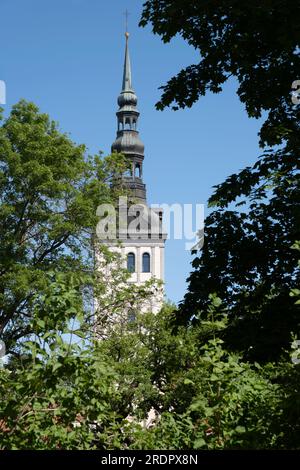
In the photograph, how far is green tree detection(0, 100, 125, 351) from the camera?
1100 inches

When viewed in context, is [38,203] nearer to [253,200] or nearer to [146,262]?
[253,200]

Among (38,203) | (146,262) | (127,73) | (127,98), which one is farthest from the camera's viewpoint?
(127,73)

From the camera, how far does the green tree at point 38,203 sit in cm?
2794

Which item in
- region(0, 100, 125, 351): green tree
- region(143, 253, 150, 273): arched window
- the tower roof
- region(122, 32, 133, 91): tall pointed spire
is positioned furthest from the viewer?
region(122, 32, 133, 91): tall pointed spire

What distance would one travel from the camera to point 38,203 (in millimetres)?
28828

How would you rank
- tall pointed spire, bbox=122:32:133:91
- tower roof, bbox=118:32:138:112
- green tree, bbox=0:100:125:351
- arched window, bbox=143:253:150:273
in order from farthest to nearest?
tall pointed spire, bbox=122:32:133:91, tower roof, bbox=118:32:138:112, arched window, bbox=143:253:150:273, green tree, bbox=0:100:125:351

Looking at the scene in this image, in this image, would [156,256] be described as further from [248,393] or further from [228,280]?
[248,393]

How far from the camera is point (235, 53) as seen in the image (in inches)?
573

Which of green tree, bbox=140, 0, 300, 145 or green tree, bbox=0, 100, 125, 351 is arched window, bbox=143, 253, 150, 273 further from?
green tree, bbox=140, 0, 300, 145

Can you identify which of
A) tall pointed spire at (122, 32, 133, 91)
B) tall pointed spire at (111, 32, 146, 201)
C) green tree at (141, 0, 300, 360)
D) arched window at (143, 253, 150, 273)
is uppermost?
tall pointed spire at (122, 32, 133, 91)

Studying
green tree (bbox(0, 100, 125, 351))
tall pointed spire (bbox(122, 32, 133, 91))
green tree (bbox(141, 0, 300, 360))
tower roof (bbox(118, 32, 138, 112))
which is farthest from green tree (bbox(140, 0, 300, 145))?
tall pointed spire (bbox(122, 32, 133, 91))

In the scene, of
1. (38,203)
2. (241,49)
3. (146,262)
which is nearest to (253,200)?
(241,49)

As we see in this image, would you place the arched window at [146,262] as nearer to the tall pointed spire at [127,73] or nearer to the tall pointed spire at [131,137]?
the tall pointed spire at [131,137]

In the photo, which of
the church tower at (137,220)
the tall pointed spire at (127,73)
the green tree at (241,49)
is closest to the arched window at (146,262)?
the church tower at (137,220)
